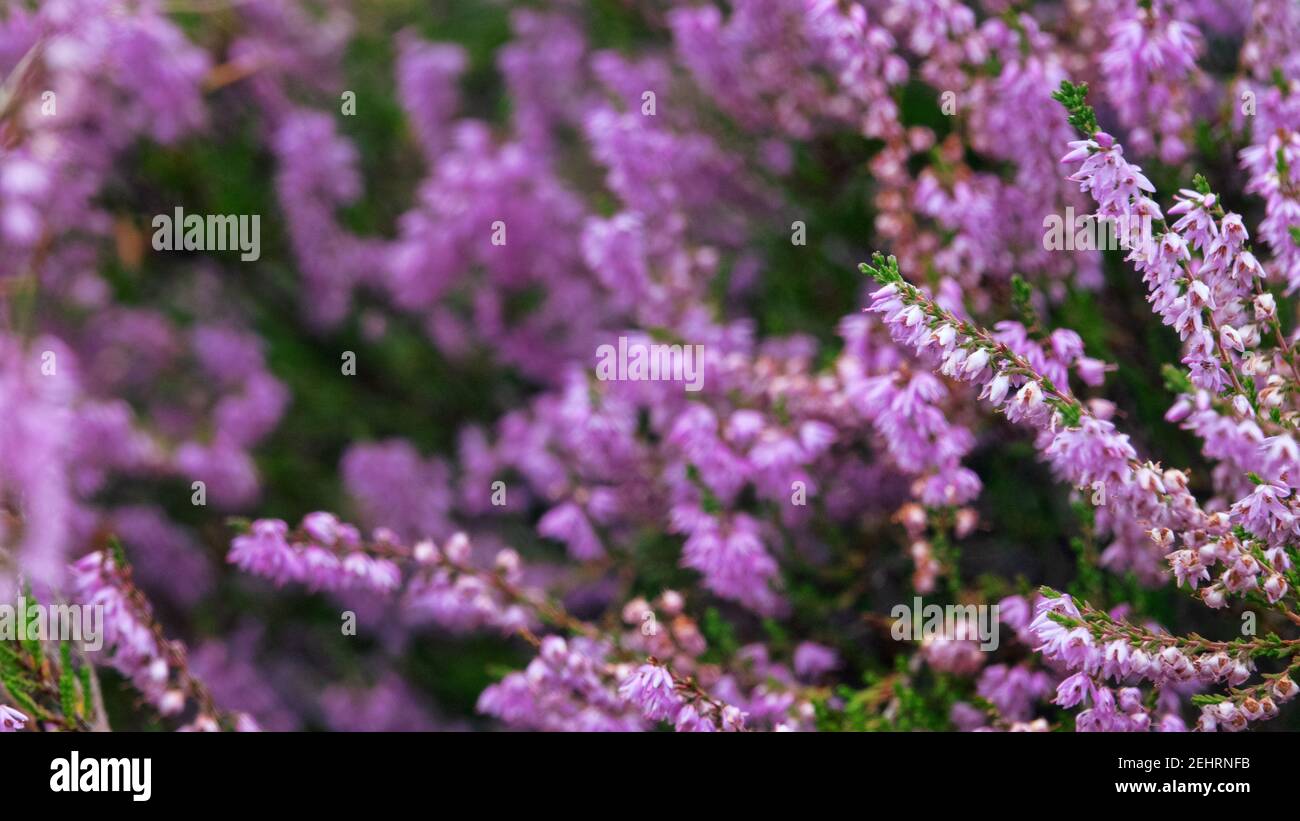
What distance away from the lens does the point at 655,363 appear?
101 inches

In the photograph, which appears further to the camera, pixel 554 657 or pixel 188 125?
pixel 188 125

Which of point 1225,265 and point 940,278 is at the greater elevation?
point 940,278

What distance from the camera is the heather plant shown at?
5.62 ft

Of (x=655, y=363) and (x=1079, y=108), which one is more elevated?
(x=1079, y=108)

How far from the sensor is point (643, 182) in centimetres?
275

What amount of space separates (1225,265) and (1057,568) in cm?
109

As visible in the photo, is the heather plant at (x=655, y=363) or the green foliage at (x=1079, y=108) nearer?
the green foliage at (x=1079, y=108)

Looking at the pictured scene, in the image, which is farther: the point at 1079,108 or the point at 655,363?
→ the point at 655,363

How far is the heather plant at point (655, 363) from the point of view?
1.71 metres

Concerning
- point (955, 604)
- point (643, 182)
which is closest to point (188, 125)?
point (643, 182)

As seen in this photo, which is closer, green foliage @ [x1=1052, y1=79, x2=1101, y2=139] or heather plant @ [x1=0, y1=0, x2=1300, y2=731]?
green foliage @ [x1=1052, y1=79, x2=1101, y2=139]
